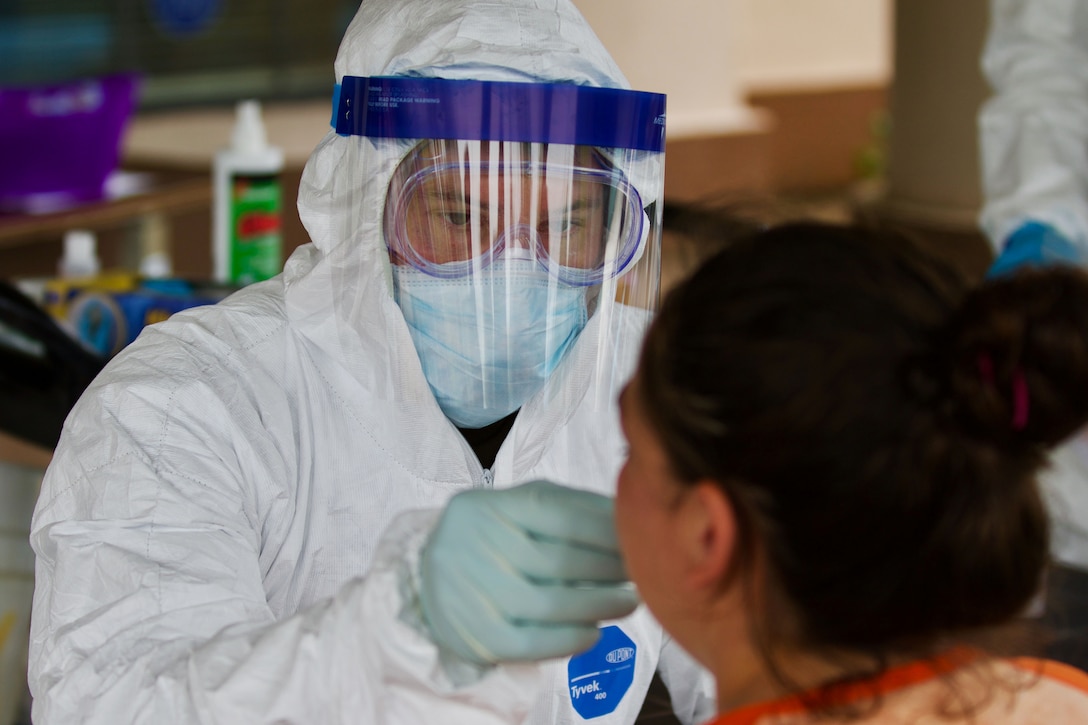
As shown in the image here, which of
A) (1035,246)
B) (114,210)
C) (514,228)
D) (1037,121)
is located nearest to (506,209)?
(514,228)

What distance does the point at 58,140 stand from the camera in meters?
2.41

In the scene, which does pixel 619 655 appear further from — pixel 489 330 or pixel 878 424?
pixel 878 424

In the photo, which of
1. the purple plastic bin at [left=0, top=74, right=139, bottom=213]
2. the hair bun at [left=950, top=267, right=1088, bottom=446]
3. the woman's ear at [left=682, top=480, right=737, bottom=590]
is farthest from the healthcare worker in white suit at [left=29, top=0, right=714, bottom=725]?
the purple plastic bin at [left=0, top=74, right=139, bottom=213]

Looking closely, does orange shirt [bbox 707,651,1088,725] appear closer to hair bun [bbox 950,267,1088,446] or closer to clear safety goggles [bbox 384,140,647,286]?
hair bun [bbox 950,267,1088,446]

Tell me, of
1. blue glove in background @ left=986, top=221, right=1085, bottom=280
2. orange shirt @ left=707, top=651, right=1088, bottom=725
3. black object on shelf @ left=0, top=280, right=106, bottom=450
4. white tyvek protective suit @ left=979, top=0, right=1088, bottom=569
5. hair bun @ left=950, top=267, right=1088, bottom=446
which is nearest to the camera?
hair bun @ left=950, top=267, right=1088, bottom=446

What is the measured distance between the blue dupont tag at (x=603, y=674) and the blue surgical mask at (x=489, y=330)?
30 centimetres

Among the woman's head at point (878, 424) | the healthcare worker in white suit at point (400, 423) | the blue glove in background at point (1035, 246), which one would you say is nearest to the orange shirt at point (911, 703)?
the woman's head at point (878, 424)

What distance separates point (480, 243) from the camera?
1272 mm

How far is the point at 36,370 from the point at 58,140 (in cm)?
90

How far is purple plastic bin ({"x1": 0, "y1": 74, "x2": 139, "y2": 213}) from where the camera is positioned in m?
2.37

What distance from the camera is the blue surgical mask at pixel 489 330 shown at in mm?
1278

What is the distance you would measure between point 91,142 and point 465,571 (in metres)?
1.88

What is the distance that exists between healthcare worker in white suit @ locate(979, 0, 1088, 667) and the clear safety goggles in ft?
3.07

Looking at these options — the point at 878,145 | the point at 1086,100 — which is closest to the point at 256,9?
the point at 1086,100
